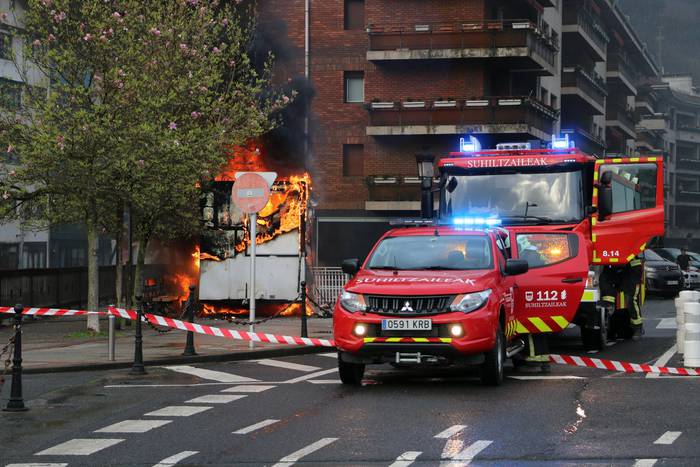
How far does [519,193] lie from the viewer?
63.8ft

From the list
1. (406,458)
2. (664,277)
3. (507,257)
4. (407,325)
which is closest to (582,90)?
(664,277)

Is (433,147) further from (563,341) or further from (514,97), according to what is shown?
(563,341)

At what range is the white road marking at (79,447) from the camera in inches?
385

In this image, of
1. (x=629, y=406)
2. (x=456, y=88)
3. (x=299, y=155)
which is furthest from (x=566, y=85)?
(x=629, y=406)

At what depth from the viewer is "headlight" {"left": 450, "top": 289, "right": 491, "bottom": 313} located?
13.4 metres

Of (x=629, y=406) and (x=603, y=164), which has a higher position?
(x=603, y=164)

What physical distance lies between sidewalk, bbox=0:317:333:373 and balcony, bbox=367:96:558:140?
2206cm

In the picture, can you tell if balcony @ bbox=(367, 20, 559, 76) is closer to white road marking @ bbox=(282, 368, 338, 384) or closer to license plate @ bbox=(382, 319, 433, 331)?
white road marking @ bbox=(282, 368, 338, 384)

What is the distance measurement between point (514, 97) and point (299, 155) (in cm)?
1124

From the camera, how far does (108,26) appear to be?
22.6 m

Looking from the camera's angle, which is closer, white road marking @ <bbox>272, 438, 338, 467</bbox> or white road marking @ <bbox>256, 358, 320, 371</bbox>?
white road marking @ <bbox>272, 438, 338, 467</bbox>

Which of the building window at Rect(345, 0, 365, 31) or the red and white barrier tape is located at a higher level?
the building window at Rect(345, 0, 365, 31)

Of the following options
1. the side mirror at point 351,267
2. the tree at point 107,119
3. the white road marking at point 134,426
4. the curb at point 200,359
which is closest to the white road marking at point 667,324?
the curb at point 200,359

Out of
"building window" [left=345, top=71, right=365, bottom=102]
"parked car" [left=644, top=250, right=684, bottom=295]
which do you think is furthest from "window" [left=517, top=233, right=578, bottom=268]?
"building window" [left=345, top=71, right=365, bottom=102]
